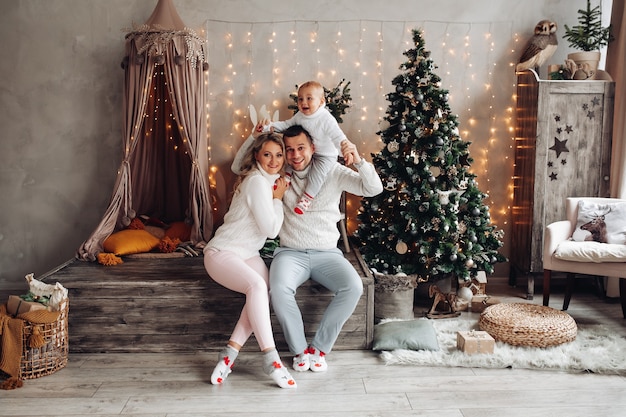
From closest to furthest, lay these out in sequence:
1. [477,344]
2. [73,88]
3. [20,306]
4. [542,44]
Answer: [20,306] < [477,344] < [542,44] < [73,88]

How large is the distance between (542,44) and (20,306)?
3999 millimetres

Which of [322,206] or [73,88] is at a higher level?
[73,88]

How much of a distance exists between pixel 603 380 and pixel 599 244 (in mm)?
1213

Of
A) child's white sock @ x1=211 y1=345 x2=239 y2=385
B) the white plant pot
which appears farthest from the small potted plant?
child's white sock @ x1=211 y1=345 x2=239 y2=385

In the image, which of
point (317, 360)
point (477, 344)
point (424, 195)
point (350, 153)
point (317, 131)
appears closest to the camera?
point (317, 360)

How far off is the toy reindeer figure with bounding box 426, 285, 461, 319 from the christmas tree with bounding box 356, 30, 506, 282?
0.11 meters

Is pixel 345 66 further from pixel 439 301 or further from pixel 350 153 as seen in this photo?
pixel 439 301

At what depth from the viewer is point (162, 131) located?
4547mm

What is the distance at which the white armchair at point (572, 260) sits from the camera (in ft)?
12.6

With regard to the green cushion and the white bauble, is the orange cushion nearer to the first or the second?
the green cushion

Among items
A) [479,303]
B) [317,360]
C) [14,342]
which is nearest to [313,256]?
[317,360]

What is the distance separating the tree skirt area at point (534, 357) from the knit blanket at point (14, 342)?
1846 mm

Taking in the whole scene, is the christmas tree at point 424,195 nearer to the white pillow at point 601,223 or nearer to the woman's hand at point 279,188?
the white pillow at point 601,223

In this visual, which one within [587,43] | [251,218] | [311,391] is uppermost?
[587,43]
